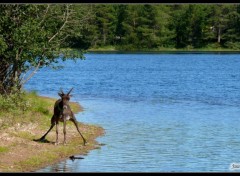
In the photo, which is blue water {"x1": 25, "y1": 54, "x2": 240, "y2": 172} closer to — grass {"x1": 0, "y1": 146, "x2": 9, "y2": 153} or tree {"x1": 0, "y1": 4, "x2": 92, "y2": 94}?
grass {"x1": 0, "y1": 146, "x2": 9, "y2": 153}

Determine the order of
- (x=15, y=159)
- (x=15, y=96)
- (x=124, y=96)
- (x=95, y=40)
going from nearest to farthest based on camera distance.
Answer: (x=15, y=159), (x=15, y=96), (x=124, y=96), (x=95, y=40)

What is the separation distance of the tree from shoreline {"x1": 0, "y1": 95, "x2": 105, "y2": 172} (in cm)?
280

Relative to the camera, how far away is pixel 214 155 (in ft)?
78.4

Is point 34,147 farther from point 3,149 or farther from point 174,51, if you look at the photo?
point 174,51

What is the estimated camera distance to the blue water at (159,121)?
22156 mm

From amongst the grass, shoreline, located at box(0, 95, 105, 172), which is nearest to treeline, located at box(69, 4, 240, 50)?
shoreline, located at box(0, 95, 105, 172)

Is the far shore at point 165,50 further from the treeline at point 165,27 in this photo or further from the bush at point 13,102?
the bush at point 13,102

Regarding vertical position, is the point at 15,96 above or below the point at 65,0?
below

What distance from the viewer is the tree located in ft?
95.1

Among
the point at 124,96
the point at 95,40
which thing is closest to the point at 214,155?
the point at 124,96

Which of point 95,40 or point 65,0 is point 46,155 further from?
point 95,40

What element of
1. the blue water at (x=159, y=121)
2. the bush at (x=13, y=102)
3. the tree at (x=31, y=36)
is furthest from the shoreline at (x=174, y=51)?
the bush at (x=13, y=102)

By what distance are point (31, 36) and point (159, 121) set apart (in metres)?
8.59

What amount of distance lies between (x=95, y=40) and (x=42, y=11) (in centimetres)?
10630
